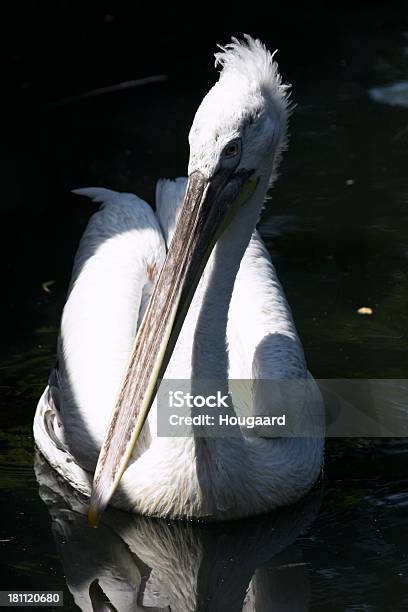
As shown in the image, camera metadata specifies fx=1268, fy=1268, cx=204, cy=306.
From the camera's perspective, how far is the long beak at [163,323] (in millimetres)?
3803

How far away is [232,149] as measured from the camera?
3.85 m

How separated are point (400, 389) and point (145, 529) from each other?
135 centimetres

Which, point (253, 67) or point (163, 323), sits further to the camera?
point (253, 67)

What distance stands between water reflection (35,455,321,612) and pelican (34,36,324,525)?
0.06 metres

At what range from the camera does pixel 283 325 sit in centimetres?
480

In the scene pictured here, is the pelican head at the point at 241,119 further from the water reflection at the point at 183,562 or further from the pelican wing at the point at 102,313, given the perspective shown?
the water reflection at the point at 183,562

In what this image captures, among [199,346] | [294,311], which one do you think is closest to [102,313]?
[199,346]

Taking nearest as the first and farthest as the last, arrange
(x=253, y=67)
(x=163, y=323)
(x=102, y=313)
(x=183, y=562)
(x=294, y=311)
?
(x=163, y=323) → (x=253, y=67) → (x=183, y=562) → (x=102, y=313) → (x=294, y=311)

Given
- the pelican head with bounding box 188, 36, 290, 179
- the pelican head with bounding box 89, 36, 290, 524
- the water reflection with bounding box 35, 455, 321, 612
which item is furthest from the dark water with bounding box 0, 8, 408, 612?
the pelican head with bounding box 188, 36, 290, 179

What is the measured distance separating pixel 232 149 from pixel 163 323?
57 centimetres

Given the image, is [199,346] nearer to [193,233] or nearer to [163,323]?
[163,323]

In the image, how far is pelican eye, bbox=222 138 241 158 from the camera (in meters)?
3.82

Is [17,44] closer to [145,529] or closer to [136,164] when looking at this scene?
[136,164]

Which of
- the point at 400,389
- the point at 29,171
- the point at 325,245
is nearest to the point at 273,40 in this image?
the point at 29,171
